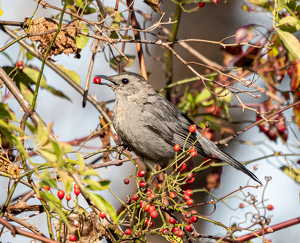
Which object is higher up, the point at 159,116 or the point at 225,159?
the point at 159,116

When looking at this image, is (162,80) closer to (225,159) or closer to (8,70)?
(225,159)

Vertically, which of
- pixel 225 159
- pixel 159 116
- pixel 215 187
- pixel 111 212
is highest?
pixel 159 116

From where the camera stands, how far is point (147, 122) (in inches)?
151

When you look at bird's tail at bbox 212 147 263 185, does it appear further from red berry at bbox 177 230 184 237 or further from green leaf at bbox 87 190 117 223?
green leaf at bbox 87 190 117 223

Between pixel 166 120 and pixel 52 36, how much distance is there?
5.22 feet

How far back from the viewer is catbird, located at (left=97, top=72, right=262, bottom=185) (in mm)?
3695

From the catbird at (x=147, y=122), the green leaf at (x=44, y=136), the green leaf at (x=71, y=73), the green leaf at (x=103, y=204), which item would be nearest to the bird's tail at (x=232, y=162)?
the catbird at (x=147, y=122)

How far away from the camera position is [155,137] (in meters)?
3.85

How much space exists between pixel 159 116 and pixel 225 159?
80 centimetres

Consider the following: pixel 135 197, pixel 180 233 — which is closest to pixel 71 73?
pixel 135 197

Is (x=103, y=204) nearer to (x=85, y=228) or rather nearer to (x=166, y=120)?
(x=85, y=228)

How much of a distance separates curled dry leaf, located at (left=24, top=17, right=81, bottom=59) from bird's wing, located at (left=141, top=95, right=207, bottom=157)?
1211mm

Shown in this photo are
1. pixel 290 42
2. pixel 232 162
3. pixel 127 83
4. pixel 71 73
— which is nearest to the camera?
pixel 290 42

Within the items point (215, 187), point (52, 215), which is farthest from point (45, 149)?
point (215, 187)
